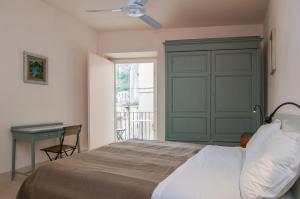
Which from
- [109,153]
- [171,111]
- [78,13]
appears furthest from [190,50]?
[109,153]

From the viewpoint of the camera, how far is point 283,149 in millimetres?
1238

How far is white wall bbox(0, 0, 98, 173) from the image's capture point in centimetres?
325

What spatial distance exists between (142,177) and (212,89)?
9.13 feet

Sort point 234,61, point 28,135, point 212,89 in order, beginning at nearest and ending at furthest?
point 28,135
point 234,61
point 212,89

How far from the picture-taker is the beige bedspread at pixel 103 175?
152 centimetres

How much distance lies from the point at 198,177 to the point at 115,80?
14.7 ft

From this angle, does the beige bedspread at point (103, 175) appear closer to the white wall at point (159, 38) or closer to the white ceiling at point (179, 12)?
the white ceiling at point (179, 12)

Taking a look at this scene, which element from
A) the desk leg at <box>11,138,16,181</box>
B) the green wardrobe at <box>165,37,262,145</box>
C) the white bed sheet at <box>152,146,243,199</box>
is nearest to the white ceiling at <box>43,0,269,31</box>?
the green wardrobe at <box>165,37,262,145</box>

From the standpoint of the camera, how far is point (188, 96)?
4.20 meters

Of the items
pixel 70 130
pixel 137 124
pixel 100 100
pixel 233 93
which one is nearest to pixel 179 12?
pixel 233 93

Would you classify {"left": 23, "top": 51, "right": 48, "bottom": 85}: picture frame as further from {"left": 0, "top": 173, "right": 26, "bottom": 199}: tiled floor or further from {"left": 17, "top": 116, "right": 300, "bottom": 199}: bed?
{"left": 17, "top": 116, "right": 300, "bottom": 199}: bed

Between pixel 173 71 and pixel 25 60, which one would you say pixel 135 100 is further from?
pixel 25 60

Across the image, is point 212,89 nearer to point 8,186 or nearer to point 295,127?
point 295,127

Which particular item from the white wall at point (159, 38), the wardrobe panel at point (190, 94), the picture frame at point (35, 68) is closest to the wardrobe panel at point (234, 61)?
the wardrobe panel at point (190, 94)
